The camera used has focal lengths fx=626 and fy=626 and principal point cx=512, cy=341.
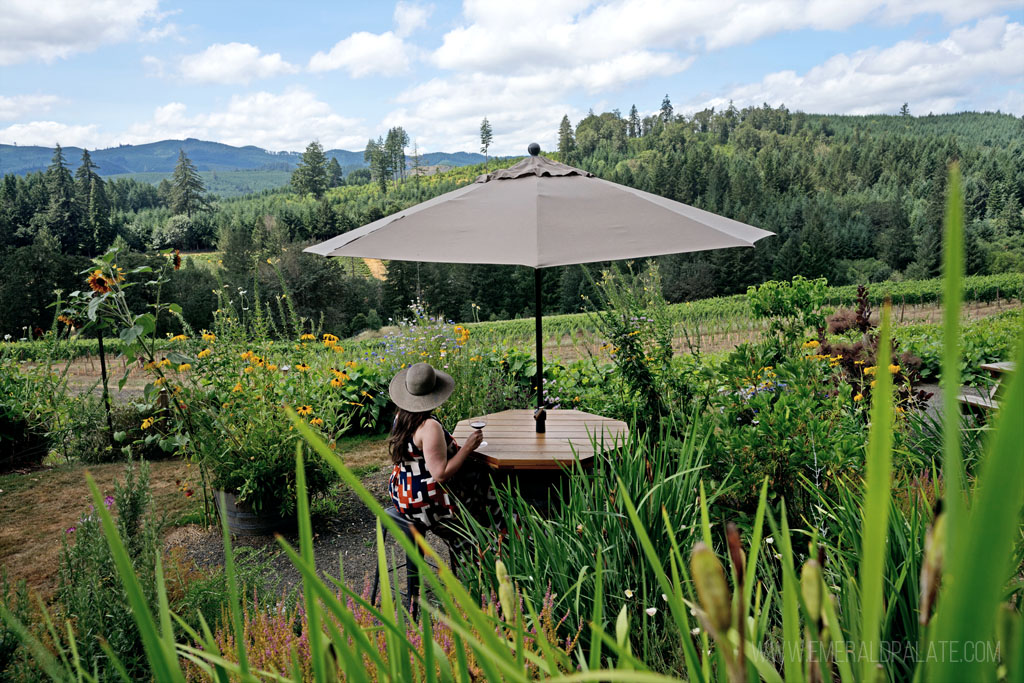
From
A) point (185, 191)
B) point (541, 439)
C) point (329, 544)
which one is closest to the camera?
point (541, 439)

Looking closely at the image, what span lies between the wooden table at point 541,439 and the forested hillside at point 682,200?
74.2 ft

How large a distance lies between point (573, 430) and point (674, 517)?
4.55ft

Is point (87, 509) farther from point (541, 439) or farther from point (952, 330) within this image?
point (952, 330)

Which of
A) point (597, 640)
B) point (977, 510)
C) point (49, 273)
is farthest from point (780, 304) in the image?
point (49, 273)

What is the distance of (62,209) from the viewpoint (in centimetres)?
4903

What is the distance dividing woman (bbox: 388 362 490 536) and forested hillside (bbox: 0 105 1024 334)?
23.4 meters

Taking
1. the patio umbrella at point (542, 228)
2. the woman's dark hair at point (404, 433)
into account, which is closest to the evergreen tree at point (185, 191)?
the patio umbrella at point (542, 228)

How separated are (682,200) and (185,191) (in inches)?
2330

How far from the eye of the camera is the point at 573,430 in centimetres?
358

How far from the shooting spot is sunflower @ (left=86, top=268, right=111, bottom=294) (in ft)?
11.7

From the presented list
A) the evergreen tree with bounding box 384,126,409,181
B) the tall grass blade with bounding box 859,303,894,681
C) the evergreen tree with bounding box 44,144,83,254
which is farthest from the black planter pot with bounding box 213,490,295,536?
the evergreen tree with bounding box 384,126,409,181

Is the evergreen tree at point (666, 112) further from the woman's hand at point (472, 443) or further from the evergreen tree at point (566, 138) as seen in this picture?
the woman's hand at point (472, 443)

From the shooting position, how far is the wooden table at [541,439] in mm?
3100

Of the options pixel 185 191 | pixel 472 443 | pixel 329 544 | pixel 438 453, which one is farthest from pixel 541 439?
pixel 185 191
